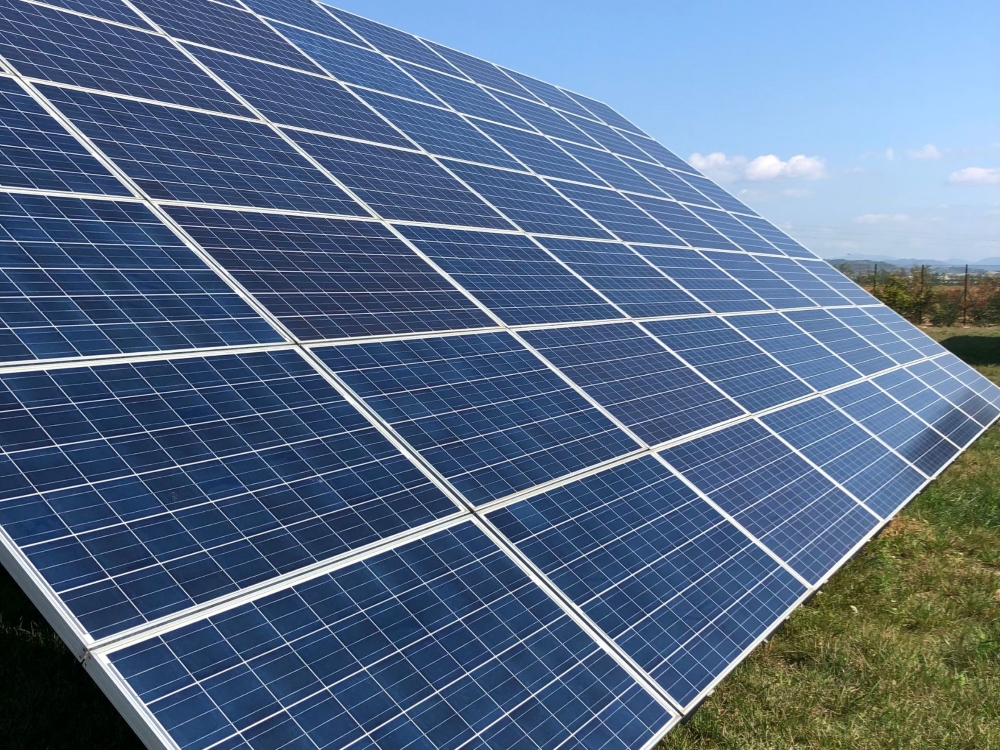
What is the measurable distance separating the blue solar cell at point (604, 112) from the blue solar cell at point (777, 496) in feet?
50.1

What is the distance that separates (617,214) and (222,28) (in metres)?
6.99

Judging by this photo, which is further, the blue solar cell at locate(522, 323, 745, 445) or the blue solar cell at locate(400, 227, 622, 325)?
the blue solar cell at locate(400, 227, 622, 325)

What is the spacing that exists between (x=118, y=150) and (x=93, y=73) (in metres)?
1.68

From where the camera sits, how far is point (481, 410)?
7016 mm

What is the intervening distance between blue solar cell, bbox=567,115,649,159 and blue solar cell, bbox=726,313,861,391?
7.27 meters

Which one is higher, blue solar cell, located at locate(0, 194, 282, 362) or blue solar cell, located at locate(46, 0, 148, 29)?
blue solar cell, located at locate(46, 0, 148, 29)

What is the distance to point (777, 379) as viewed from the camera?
11.7 m

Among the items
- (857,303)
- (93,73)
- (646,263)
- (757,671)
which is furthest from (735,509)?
(857,303)

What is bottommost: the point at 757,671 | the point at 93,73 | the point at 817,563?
the point at 757,671

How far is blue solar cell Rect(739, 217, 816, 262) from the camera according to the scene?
2105 cm

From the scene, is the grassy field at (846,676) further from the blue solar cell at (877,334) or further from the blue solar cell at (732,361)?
the blue solar cell at (877,334)

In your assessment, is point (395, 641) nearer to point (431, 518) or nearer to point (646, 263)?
point (431, 518)

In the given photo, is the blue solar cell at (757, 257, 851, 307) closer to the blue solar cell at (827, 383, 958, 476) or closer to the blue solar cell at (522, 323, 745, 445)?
the blue solar cell at (827, 383, 958, 476)

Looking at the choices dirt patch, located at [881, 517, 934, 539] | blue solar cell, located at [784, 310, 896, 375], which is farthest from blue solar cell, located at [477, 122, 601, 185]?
dirt patch, located at [881, 517, 934, 539]
